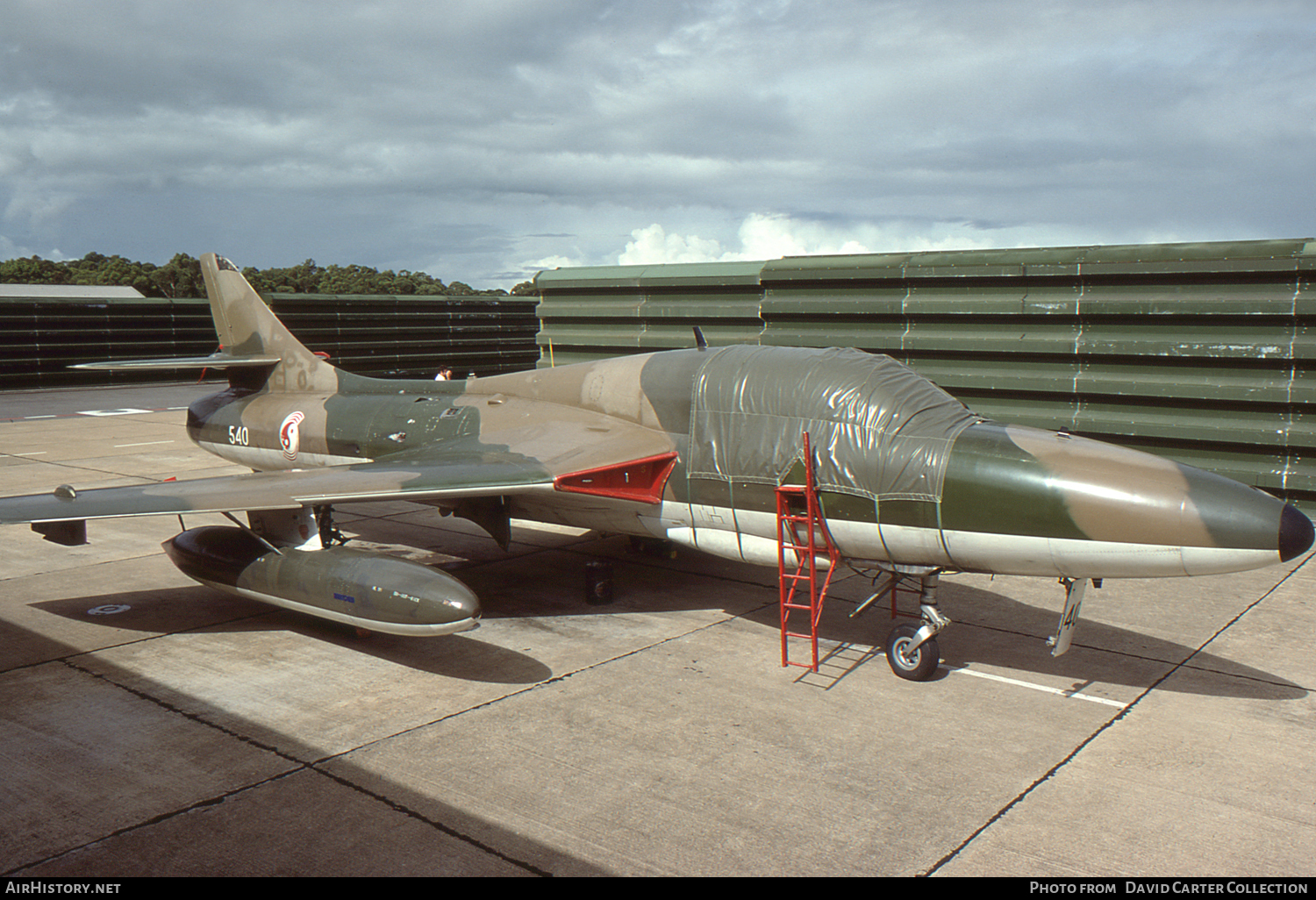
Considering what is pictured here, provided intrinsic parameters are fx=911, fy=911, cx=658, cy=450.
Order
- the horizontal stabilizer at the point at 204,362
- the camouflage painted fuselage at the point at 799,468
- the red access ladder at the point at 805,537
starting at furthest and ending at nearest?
the horizontal stabilizer at the point at 204,362 < the red access ladder at the point at 805,537 < the camouflage painted fuselage at the point at 799,468

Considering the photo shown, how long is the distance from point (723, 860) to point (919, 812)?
1357mm

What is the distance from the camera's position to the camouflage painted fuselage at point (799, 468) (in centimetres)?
671

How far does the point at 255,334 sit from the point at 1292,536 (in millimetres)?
12632

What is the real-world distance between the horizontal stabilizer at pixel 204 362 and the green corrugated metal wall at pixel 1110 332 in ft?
27.5

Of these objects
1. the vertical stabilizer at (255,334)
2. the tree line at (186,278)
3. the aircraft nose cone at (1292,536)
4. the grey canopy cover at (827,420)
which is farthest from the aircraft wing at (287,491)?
the tree line at (186,278)

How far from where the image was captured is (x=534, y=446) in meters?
9.53

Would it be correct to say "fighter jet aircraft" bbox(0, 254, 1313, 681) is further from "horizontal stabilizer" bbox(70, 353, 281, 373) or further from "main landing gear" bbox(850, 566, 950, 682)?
"horizontal stabilizer" bbox(70, 353, 281, 373)

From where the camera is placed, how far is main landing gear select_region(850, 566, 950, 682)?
7688 mm

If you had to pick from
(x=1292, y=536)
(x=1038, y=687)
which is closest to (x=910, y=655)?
Answer: (x=1038, y=687)

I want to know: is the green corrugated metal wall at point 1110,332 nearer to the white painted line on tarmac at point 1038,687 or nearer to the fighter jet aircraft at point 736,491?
the fighter jet aircraft at point 736,491

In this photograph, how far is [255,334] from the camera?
43.6 feet

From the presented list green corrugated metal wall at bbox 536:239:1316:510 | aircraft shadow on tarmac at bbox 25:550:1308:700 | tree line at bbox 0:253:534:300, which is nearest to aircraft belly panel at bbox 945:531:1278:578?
aircraft shadow on tarmac at bbox 25:550:1308:700

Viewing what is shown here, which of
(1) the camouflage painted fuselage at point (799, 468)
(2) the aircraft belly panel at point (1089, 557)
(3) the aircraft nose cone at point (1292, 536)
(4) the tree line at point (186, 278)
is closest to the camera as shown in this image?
(3) the aircraft nose cone at point (1292, 536)

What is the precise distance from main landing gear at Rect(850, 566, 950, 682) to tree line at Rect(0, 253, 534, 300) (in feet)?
229
